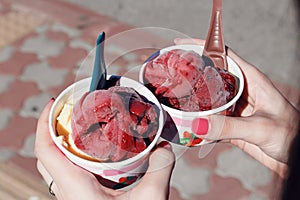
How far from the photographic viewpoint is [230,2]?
2309 millimetres

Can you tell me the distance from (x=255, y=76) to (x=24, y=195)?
796 millimetres

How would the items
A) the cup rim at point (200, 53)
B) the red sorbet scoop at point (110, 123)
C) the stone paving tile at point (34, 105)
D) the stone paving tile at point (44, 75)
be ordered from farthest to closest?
the stone paving tile at point (44, 75), the stone paving tile at point (34, 105), the cup rim at point (200, 53), the red sorbet scoop at point (110, 123)

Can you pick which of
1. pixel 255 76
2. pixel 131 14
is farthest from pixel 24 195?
pixel 131 14

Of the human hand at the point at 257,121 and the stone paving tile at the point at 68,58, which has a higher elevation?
the human hand at the point at 257,121

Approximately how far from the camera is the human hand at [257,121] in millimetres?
875

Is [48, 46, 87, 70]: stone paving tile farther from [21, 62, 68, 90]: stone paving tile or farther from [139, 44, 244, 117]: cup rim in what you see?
[139, 44, 244, 117]: cup rim

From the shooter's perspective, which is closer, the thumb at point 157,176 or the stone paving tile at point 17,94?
the thumb at point 157,176

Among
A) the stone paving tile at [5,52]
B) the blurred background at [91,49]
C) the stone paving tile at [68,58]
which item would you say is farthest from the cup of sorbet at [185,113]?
the stone paving tile at [5,52]

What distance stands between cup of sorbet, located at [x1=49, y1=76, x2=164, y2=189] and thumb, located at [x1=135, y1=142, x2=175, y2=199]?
2cm

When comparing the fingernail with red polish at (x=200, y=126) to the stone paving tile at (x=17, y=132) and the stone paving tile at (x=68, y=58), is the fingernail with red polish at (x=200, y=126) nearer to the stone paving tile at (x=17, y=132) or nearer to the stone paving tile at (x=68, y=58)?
the stone paving tile at (x=17, y=132)

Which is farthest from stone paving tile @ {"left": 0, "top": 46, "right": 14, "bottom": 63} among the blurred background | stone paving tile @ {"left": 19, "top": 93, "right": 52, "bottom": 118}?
stone paving tile @ {"left": 19, "top": 93, "right": 52, "bottom": 118}

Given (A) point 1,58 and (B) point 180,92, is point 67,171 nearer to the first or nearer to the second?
(B) point 180,92

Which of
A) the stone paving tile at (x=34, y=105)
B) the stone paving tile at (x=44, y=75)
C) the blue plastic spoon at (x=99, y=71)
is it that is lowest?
the stone paving tile at (x=34, y=105)

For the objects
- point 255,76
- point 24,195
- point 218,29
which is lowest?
point 24,195
